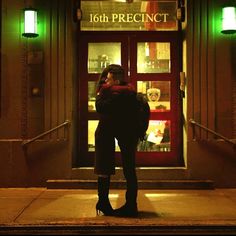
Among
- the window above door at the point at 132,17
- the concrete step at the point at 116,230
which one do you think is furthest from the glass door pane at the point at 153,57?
the concrete step at the point at 116,230

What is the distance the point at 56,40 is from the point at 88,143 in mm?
1996

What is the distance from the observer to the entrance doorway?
31.6 feet

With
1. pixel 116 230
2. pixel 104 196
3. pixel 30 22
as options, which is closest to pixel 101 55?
pixel 30 22

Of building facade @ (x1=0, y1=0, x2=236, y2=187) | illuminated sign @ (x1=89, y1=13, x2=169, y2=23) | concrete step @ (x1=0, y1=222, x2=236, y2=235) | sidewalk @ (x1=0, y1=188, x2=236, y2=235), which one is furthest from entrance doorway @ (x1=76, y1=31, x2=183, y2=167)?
concrete step @ (x1=0, y1=222, x2=236, y2=235)

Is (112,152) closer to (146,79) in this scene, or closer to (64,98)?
(64,98)

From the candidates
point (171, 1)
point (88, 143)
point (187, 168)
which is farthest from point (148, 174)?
point (171, 1)

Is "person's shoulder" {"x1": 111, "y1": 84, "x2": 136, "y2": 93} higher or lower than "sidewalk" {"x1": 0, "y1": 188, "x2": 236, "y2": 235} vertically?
higher

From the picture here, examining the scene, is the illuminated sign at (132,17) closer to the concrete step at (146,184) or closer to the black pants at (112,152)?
the concrete step at (146,184)

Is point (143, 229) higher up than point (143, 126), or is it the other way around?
point (143, 126)

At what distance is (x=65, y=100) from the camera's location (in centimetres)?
914

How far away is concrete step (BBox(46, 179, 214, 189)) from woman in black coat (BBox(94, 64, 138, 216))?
7.24 ft

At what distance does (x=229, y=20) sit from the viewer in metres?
8.98

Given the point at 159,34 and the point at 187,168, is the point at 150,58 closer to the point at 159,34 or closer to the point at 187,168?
the point at 159,34

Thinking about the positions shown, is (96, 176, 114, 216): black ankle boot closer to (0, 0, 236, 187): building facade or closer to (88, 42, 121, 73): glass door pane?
(0, 0, 236, 187): building facade
